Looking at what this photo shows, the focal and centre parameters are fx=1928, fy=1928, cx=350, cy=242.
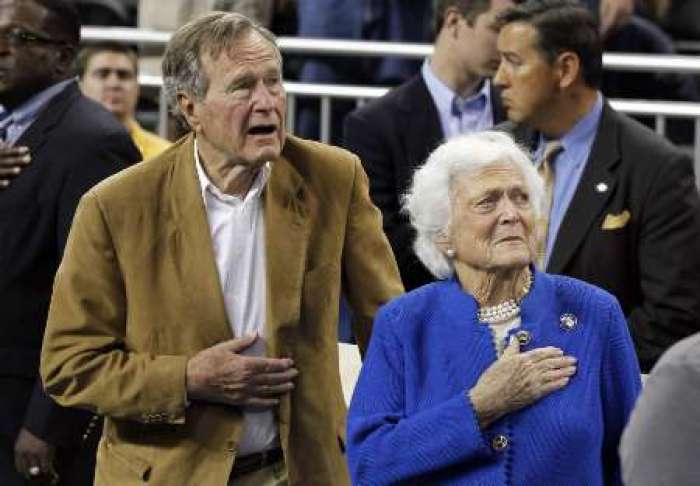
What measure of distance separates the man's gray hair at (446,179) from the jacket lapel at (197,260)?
47cm

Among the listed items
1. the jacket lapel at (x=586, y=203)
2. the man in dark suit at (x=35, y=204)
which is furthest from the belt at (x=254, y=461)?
the jacket lapel at (x=586, y=203)

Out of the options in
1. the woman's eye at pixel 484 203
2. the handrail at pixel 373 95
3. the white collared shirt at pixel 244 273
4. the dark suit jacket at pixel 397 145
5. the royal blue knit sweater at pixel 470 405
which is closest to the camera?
the royal blue knit sweater at pixel 470 405

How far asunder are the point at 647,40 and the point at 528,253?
14.1 ft

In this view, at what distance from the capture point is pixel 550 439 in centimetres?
389

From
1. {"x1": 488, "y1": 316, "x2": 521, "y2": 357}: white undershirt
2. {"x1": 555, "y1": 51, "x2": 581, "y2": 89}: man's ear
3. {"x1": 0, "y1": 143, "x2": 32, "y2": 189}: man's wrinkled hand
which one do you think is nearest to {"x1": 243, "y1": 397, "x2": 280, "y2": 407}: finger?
{"x1": 488, "y1": 316, "x2": 521, "y2": 357}: white undershirt

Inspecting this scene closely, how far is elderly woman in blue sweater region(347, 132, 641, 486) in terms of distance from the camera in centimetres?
391

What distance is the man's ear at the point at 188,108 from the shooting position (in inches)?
175

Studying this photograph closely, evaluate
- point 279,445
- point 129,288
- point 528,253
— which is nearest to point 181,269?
point 129,288

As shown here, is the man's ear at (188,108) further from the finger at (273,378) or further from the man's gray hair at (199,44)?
the finger at (273,378)

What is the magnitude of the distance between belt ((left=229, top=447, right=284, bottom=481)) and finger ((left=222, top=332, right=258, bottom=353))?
0.25 meters

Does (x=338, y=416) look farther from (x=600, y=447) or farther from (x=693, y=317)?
(x=693, y=317)

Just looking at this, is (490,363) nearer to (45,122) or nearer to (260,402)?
(260,402)

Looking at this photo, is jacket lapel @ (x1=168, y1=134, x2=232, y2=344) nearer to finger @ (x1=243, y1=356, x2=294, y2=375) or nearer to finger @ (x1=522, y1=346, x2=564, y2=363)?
finger @ (x1=243, y1=356, x2=294, y2=375)

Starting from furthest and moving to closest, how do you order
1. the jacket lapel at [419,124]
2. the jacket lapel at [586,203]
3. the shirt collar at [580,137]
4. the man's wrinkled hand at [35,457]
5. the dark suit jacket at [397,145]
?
the jacket lapel at [419,124] < the dark suit jacket at [397,145] < the shirt collar at [580,137] < the jacket lapel at [586,203] < the man's wrinkled hand at [35,457]
